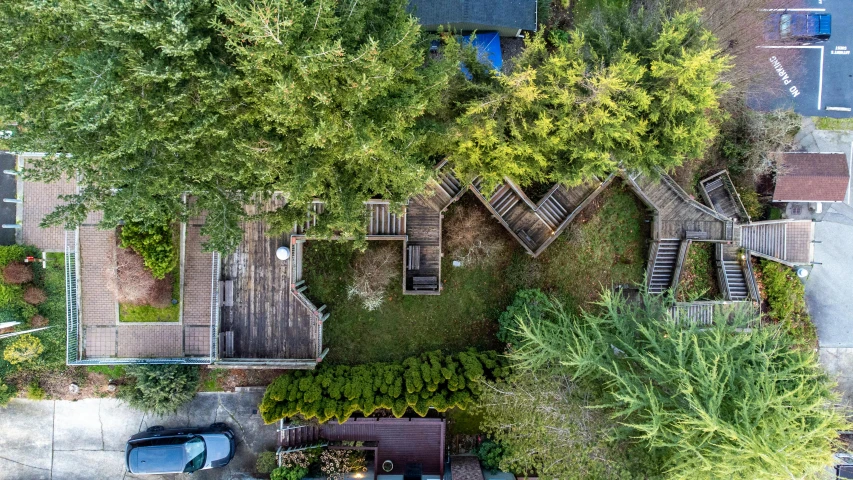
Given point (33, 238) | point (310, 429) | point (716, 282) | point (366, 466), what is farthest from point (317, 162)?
point (716, 282)

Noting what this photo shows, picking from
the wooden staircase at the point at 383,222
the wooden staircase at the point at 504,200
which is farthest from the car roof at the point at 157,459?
the wooden staircase at the point at 504,200

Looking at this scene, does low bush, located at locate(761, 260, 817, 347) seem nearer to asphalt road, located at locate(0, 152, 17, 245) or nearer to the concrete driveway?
the concrete driveway

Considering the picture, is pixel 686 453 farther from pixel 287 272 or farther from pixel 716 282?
pixel 287 272

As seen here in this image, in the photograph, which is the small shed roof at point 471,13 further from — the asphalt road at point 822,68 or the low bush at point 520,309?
the asphalt road at point 822,68

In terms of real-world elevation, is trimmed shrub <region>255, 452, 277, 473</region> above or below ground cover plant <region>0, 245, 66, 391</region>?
below

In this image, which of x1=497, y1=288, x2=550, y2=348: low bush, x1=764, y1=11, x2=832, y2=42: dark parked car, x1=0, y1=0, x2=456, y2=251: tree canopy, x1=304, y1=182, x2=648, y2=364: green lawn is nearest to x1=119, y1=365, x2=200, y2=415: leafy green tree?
x1=304, y1=182, x2=648, y2=364: green lawn
